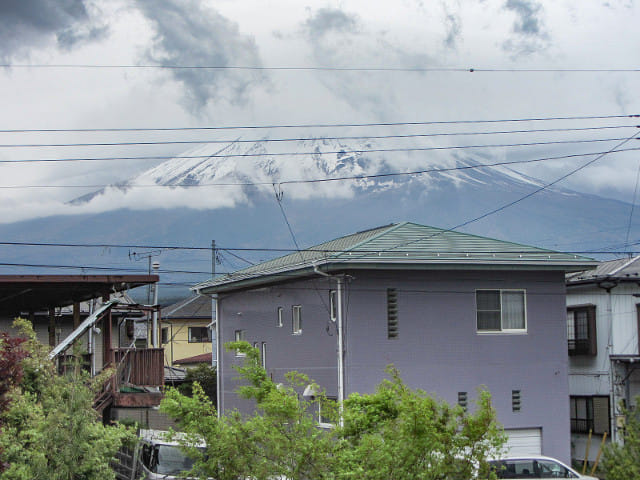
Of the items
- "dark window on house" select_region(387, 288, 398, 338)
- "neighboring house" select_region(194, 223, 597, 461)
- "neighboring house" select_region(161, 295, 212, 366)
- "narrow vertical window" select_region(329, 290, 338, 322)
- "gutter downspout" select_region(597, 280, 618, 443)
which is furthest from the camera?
"neighboring house" select_region(161, 295, 212, 366)

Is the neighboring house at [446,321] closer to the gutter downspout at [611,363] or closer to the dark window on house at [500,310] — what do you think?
the dark window on house at [500,310]

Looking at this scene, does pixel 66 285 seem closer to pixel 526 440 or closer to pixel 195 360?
pixel 526 440

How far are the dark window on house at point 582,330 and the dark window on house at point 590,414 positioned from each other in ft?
5.07

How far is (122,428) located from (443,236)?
1395 centimetres

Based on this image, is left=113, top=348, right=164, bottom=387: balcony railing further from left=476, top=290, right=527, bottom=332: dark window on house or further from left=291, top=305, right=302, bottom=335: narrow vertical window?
left=476, top=290, right=527, bottom=332: dark window on house

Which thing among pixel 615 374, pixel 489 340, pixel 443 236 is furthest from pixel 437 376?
pixel 615 374

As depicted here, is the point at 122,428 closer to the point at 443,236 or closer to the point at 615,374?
the point at 443,236

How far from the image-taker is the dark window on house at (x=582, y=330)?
29750 mm

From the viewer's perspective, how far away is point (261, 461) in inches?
501

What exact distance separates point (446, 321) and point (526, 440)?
4.06 m

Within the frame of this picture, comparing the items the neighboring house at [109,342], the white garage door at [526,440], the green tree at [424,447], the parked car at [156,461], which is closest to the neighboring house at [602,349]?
the white garage door at [526,440]

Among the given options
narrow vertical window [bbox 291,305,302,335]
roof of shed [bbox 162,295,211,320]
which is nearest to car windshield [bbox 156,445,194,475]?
narrow vertical window [bbox 291,305,302,335]

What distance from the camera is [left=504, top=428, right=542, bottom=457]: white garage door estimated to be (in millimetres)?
25516

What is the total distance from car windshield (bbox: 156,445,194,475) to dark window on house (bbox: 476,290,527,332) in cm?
891
